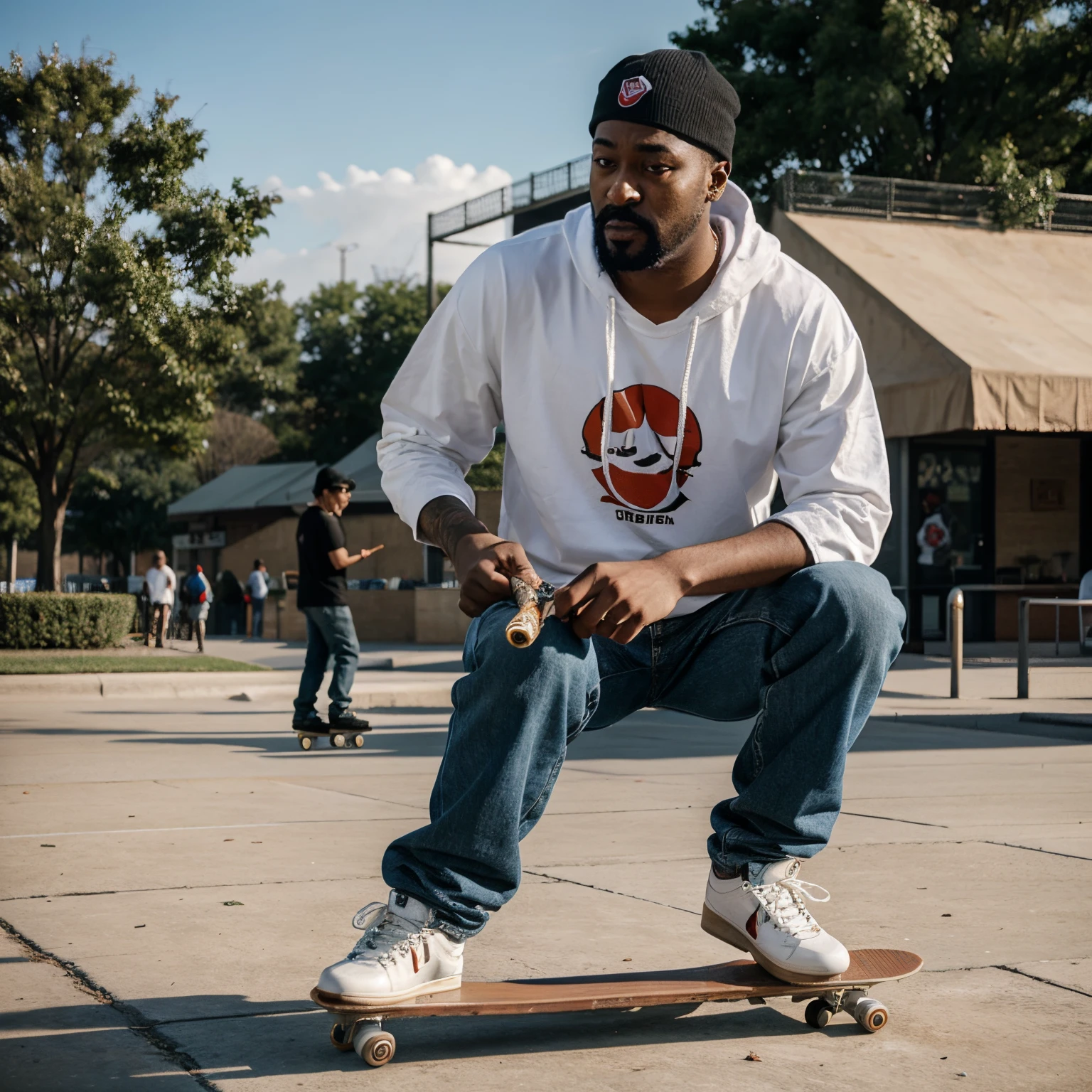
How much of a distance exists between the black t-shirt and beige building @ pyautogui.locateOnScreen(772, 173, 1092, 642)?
926 centimetres

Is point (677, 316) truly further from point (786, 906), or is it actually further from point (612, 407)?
point (786, 906)

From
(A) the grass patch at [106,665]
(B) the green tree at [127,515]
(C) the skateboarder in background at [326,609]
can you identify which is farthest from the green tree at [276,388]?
(C) the skateboarder in background at [326,609]

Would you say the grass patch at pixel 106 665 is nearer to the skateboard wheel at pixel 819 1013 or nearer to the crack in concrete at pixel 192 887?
the crack in concrete at pixel 192 887

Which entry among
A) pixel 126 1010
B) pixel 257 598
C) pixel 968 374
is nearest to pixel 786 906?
pixel 126 1010

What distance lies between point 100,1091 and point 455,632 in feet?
73.3

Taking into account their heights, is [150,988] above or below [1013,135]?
below

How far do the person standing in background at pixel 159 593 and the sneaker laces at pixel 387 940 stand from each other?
72.3ft

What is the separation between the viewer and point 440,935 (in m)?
2.59

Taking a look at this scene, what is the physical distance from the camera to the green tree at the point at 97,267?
2123 cm

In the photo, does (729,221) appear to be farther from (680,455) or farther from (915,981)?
(915,981)

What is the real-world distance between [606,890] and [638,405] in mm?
1962

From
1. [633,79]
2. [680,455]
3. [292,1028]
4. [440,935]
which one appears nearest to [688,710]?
[680,455]

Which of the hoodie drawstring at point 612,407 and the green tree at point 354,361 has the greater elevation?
the green tree at point 354,361

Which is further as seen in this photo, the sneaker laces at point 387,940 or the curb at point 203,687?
the curb at point 203,687
